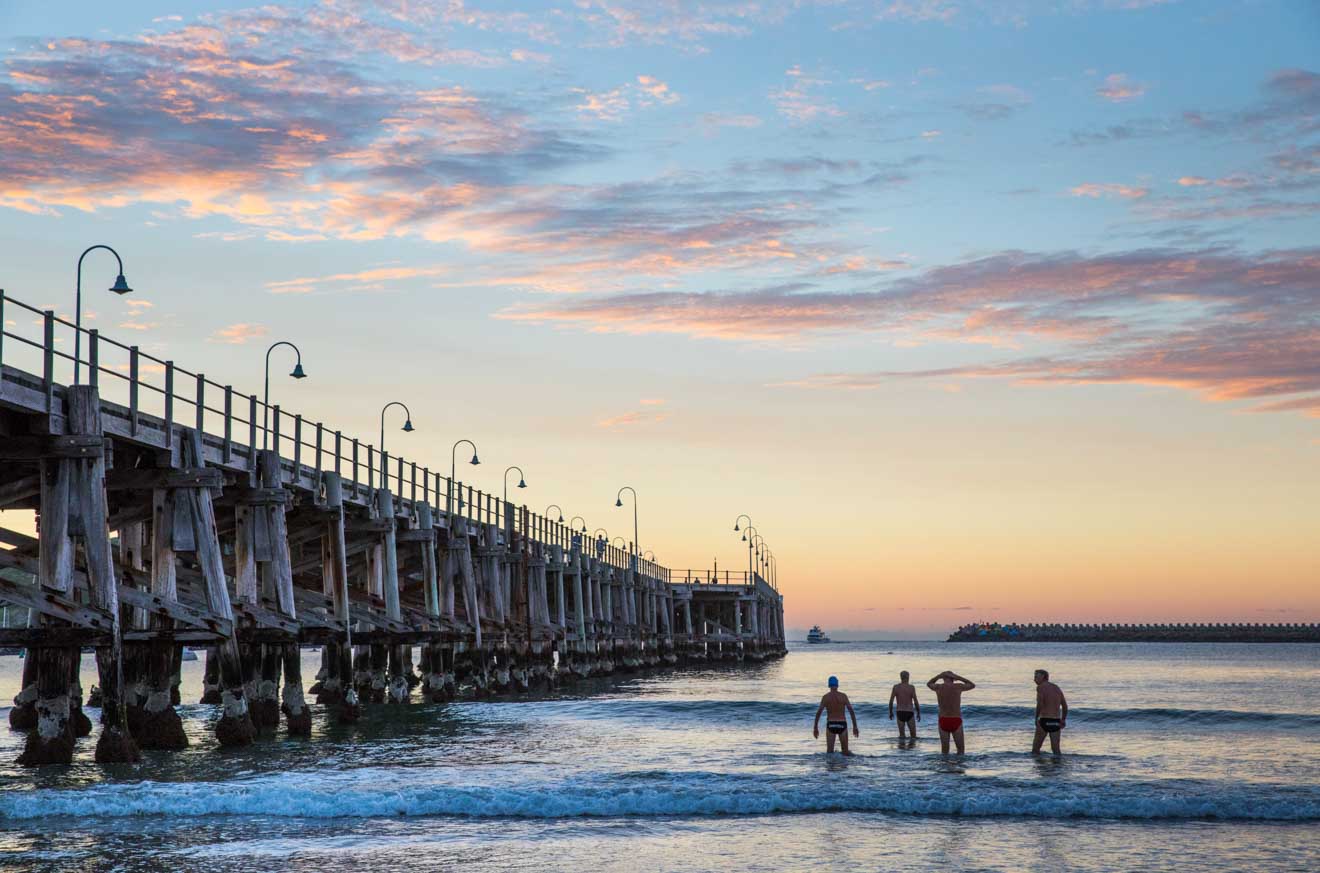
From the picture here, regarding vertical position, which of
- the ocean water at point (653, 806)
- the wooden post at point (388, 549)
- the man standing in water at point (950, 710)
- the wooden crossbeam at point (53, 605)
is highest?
the wooden post at point (388, 549)

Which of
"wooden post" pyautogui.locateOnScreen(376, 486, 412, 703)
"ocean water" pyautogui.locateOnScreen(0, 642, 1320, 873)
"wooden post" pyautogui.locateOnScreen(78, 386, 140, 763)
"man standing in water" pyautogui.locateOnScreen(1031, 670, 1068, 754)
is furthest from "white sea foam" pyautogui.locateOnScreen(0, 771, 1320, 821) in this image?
"wooden post" pyautogui.locateOnScreen(376, 486, 412, 703)

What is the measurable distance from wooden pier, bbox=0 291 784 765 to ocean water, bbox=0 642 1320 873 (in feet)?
4.76

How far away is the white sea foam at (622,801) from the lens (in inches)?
789

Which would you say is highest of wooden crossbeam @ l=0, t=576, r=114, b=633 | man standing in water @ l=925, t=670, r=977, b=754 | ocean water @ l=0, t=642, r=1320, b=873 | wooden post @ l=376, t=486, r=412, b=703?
wooden post @ l=376, t=486, r=412, b=703

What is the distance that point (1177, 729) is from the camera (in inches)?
1645

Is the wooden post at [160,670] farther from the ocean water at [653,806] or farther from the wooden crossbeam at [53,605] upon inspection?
the wooden crossbeam at [53,605]

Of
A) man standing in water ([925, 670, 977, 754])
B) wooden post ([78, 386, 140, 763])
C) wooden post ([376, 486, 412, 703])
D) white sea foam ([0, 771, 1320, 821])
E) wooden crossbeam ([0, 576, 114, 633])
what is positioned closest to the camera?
white sea foam ([0, 771, 1320, 821])

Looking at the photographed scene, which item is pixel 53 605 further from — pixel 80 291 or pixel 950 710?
pixel 950 710

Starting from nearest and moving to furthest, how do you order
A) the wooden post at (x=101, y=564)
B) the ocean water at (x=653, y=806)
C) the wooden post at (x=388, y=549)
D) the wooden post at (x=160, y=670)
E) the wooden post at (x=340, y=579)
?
the ocean water at (x=653, y=806), the wooden post at (x=101, y=564), the wooden post at (x=160, y=670), the wooden post at (x=340, y=579), the wooden post at (x=388, y=549)

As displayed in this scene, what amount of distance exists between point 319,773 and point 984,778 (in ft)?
36.1

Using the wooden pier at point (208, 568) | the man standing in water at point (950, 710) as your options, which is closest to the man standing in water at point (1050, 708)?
the man standing in water at point (950, 710)

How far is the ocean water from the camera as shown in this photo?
55.3 feet

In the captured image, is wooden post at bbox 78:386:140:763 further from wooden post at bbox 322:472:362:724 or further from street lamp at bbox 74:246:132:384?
wooden post at bbox 322:472:362:724

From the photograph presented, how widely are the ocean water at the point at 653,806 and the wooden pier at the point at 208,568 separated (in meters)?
1.45
